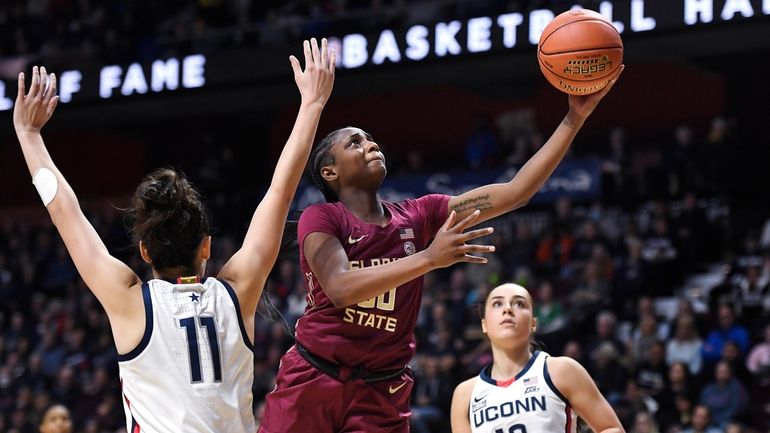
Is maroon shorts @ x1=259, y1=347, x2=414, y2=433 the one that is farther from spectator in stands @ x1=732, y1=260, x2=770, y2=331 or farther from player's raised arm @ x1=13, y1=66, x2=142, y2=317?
spectator in stands @ x1=732, y1=260, x2=770, y2=331

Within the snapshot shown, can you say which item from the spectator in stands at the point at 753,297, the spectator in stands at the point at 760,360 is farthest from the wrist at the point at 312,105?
the spectator in stands at the point at 753,297

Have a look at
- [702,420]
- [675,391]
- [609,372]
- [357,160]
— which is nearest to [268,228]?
[357,160]

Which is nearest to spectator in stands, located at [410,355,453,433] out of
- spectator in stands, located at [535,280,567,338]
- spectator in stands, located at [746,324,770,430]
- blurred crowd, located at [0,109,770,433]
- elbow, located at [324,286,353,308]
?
blurred crowd, located at [0,109,770,433]

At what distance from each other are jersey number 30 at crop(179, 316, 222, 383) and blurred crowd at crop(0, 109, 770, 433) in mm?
6622

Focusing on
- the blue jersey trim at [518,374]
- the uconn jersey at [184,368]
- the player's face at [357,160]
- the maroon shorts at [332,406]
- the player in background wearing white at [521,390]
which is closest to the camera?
the uconn jersey at [184,368]

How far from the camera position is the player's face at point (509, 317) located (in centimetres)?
495

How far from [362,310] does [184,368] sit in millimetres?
1171

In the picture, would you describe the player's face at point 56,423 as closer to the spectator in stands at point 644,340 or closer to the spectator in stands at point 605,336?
the spectator in stands at point 605,336

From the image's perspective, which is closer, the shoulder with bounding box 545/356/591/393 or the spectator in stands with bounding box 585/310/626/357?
the shoulder with bounding box 545/356/591/393

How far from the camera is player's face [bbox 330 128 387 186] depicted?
4262 millimetres

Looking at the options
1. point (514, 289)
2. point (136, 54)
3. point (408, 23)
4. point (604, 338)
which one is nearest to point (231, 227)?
point (136, 54)

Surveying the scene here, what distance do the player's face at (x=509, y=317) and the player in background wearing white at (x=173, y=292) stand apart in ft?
6.29

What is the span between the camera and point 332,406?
4.11m

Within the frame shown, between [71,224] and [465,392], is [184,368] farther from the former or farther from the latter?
[465,392]
